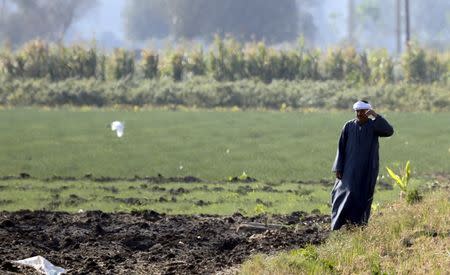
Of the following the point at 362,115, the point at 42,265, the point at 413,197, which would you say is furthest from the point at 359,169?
the point at 42,265

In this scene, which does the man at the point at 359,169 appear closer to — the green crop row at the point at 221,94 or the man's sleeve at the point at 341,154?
the man's sleeve at the point at 341,154

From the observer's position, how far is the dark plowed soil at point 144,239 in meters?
13.4

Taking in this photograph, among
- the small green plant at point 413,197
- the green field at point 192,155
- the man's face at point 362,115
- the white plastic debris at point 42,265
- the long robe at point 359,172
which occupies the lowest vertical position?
the green field at point 192,155

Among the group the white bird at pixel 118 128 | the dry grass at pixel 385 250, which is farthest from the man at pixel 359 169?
the white bird at pixel 118 128

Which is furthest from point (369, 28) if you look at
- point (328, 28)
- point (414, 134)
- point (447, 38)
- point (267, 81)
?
point (414, 134)

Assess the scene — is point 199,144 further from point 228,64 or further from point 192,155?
point 228,64

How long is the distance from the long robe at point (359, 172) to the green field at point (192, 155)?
3.54 m

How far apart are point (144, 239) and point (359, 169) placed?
2624 millimetres

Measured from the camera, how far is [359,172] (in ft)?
50.0

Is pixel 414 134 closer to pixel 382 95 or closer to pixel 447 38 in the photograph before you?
pixel 382 95

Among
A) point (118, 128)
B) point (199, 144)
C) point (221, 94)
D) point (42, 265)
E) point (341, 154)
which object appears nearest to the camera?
point (42, 265)

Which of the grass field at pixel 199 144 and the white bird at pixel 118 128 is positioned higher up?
the white bird at pixel 118 128

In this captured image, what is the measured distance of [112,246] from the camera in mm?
14711

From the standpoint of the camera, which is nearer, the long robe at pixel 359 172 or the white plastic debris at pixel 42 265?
the white plastic debris at pixel 42 265
